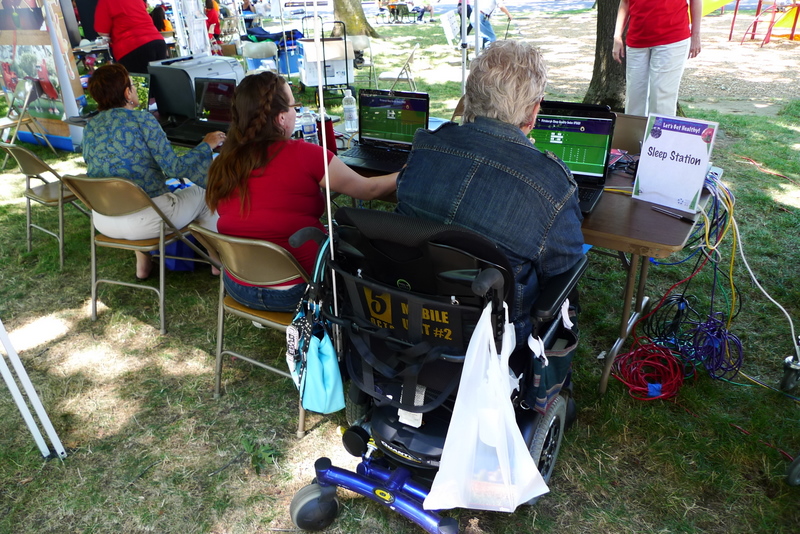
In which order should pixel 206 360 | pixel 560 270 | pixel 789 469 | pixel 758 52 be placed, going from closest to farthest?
pixel 560 270 → pixel 789 469 → pixel 206 360 → pixel 758 52

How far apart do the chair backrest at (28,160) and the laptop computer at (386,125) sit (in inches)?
63.3

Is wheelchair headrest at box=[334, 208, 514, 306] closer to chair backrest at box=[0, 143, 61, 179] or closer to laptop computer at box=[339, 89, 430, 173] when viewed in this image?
laptop computer at box=[339, 89, 430, 173]

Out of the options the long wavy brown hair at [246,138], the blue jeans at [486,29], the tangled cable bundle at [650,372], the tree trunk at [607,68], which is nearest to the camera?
the long wavy brown hair at [246,138]

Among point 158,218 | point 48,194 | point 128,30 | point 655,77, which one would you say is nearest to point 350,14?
point 128,30

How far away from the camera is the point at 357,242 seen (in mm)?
1455

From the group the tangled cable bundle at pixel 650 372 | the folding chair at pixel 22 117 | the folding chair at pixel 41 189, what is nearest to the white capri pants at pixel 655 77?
the tangled cable bundle at pixel 650 372

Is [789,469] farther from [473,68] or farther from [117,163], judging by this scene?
[117,163]

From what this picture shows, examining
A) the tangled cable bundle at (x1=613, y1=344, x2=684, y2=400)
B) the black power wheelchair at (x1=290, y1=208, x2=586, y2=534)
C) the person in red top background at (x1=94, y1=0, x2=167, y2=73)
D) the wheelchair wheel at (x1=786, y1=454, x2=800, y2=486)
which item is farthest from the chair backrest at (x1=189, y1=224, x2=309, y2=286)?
the person in red top background at (x1=94, y1=0, x2=167, y2=73)

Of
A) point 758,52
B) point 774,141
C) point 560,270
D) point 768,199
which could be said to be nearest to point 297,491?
point 560,270

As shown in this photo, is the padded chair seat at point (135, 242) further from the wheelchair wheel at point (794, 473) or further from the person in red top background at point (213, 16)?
the person in red top background at point (213, 16)

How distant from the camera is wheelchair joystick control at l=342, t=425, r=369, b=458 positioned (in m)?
1.71

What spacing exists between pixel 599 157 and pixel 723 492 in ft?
4.03

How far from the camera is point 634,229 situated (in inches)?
72.8

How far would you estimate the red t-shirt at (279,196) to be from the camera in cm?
200
